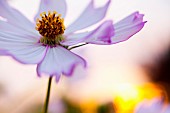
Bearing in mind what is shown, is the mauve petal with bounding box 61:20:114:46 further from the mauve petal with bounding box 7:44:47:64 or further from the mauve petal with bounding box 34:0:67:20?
the mauve petal with bounding box 34:0:67:20

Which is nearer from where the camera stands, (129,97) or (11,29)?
(11,29)

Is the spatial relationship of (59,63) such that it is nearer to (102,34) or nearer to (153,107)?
(102,34)

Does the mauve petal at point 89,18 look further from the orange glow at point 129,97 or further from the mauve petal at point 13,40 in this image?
the orange glow at point 129,97

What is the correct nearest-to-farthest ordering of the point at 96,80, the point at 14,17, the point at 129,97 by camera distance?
the point at 14,17, the point at 129,97, the point at 96,80

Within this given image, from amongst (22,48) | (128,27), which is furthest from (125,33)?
(22,48)

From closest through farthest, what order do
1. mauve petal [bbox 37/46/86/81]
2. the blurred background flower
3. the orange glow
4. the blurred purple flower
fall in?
mauve petal [bbox 37/46/86/81], the blurred purple flower, the orange glow, the blurred background flower

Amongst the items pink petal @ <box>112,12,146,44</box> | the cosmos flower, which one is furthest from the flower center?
pink petal @ <box>112,12,146,44</box>

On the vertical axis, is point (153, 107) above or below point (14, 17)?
below
